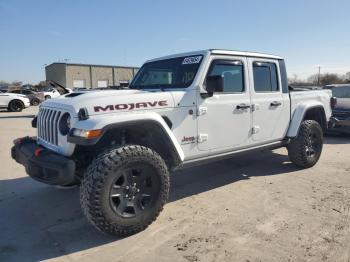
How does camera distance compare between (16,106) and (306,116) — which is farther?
(16,106)

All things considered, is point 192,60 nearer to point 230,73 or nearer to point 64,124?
point 230,73

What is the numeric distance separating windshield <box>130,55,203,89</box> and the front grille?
1.45m

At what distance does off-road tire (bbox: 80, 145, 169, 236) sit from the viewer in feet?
11.3

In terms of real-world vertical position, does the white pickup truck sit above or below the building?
below

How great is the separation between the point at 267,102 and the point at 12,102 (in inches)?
739

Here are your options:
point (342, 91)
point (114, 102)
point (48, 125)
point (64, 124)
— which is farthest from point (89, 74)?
point (114, 102)

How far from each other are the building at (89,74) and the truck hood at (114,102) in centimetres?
5459

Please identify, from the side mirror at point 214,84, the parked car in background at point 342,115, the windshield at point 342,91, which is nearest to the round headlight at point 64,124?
the side mirror at point 214,84

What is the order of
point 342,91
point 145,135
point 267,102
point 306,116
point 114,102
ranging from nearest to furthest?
1. point 114,102
2. point 145,135
3. point 267,102
4. point 306,116
5. point 342,91

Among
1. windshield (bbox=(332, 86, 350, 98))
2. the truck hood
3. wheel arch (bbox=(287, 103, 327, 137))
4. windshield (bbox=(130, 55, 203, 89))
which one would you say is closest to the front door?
Answer: windshield (bbox=(130, 55, 203, 89))

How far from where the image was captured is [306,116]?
6.58 m

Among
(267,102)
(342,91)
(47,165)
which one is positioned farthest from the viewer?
(342,91)

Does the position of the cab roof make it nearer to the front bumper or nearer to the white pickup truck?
→ the white pickup truck

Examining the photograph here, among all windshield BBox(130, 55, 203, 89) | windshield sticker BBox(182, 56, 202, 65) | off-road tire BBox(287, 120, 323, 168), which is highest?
windshield sticker BBox(182, 56, 202, 65)
